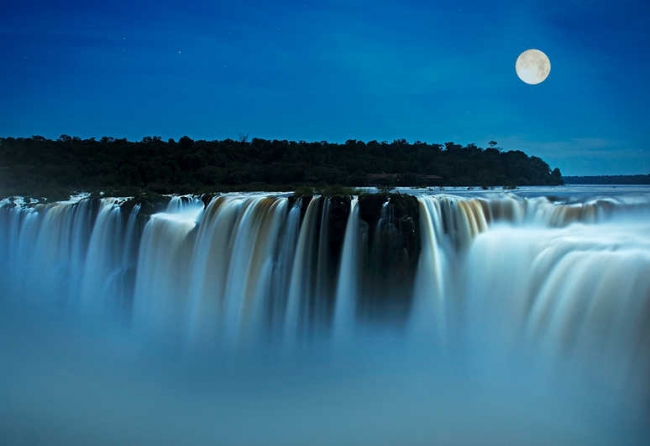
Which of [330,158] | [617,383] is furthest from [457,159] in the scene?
[617,383]

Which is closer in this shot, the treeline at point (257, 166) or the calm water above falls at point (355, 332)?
the calm water above falls at point (355, 332)

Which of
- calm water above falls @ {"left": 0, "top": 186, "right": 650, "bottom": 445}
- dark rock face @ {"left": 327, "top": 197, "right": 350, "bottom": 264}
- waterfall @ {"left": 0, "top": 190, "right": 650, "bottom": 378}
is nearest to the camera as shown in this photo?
calm water above falls @ {"left": 0, "top": 186, "right": 650, "bottom": 445}

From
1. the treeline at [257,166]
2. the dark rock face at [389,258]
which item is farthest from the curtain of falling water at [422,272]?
the treeline at [257,166]

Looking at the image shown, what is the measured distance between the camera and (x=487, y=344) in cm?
1052

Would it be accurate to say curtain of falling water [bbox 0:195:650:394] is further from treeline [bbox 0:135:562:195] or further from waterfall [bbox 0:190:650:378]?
treeline [bbox 0:135:562:195]

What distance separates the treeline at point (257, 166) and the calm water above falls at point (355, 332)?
1287cm

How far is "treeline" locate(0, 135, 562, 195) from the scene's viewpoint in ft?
97.8

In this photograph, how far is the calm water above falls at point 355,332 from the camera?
28.4ft

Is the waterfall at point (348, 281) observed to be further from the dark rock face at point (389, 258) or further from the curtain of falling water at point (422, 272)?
the dark rock face at point (389, 258)

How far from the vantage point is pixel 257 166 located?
34.8 meters

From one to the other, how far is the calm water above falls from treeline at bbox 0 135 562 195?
42.2ft

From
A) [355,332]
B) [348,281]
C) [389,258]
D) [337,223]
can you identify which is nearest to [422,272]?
→ [389,258]

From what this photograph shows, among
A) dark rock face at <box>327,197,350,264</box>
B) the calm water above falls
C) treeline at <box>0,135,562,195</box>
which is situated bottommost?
the calm water above falls

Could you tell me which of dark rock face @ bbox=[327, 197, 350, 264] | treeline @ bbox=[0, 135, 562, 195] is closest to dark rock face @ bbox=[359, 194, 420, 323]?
dark rock face @ bbox=[327, 197, 350, 264]
